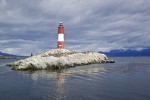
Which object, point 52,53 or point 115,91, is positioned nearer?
point 115,91

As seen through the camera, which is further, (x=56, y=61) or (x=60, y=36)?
(x=60, y=36)

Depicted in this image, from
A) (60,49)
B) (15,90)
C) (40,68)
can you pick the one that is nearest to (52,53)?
(60,49)

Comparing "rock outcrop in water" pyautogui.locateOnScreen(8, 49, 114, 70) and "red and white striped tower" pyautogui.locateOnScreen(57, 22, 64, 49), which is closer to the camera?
"rock outcrop in water" pyautogui.locateOnScreen(8, 49, 114, 70)

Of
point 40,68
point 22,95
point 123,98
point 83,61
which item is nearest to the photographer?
point 123,98

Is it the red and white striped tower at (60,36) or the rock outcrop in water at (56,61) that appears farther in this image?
the red and white striped tower at (60,36)

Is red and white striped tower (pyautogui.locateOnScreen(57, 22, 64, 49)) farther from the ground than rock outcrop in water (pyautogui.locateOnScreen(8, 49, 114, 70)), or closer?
farther from the ground

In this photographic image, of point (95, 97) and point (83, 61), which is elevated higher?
point (83, 61)

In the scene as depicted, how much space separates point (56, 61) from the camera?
5766cm

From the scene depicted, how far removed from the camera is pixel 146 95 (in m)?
23.9

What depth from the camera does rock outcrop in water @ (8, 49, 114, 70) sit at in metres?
53.1

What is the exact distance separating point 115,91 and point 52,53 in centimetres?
5348

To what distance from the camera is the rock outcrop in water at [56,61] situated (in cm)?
5312

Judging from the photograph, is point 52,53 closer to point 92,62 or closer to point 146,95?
point 92,62

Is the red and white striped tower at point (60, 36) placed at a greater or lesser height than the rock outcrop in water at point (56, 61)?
greater
